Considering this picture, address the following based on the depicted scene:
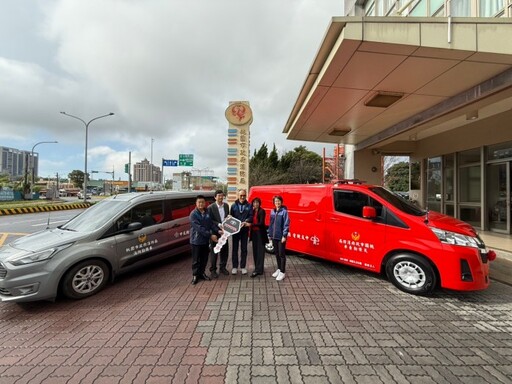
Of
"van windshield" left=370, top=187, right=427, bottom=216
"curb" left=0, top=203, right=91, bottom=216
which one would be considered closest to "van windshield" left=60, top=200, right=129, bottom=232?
"van windshield" left=370, top=187, right=427, bottom=216

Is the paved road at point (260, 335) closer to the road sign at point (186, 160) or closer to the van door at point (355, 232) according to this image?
the van door at point (355, 232)

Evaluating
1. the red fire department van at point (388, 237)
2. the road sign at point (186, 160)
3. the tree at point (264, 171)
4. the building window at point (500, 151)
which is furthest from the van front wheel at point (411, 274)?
the road sign at point (186, 160)

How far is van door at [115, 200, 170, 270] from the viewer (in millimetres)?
5137

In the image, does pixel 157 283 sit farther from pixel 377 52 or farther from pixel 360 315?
pixel 377 52

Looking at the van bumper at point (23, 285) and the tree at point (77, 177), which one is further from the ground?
the tree at point (77, 177)

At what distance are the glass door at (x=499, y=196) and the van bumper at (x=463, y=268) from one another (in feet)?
22.1

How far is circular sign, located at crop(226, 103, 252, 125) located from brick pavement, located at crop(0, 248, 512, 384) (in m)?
10.1

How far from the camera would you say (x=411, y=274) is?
4.60 metres

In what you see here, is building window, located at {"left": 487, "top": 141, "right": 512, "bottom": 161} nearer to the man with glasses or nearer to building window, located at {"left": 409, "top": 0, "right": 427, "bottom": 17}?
building window, located at {"left": 409, "top": 0, "right": 427, "bottom": 17}

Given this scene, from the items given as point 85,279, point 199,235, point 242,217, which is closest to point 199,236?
point 199,235

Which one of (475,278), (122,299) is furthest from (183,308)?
(475,278)

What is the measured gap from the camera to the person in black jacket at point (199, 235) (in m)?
5.08

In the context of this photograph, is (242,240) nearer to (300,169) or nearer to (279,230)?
(279,230)

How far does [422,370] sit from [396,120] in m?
9.01
